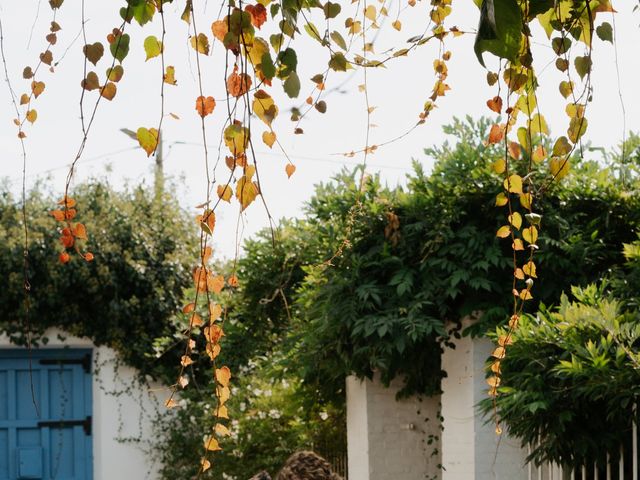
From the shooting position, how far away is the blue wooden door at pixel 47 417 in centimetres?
1151

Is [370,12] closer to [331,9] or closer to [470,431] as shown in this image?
[331,9]

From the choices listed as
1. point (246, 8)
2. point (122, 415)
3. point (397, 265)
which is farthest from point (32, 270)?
point (246, 8)

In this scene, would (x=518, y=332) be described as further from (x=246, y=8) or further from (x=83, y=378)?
(x=83, y=378)

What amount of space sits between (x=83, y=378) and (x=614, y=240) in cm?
671

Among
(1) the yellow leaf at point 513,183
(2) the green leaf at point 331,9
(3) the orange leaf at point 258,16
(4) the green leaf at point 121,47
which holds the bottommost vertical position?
(1) the yellow leaf at point 513,183

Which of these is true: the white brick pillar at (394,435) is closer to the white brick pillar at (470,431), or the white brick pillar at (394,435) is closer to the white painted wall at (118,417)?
the white brick pillar at (470,431)

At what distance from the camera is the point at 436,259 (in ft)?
23.8

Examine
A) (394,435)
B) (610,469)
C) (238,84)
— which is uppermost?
(238,84)

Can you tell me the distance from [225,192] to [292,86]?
30 cm

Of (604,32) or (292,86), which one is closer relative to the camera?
(292,86)

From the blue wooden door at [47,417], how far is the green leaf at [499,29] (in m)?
10.2

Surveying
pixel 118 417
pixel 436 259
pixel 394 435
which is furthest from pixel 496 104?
pixel 118 417

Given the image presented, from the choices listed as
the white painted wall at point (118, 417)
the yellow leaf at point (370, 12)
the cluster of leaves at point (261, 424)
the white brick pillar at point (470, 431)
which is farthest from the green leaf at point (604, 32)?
the white painted wall at point (118, 417)

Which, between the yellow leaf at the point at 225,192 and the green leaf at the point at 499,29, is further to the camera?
the yellow leaf at the point at 225,192
